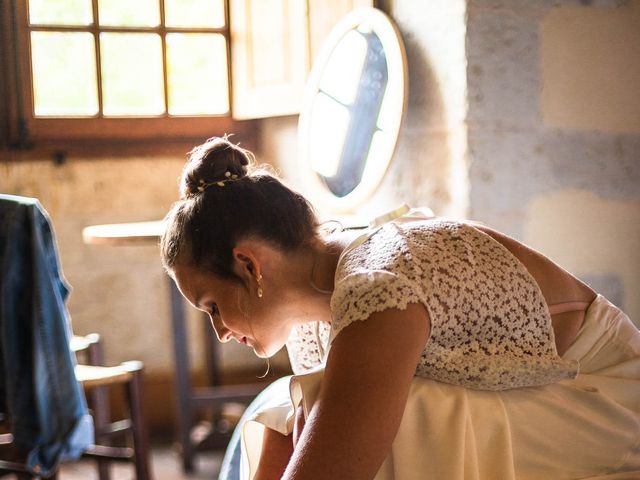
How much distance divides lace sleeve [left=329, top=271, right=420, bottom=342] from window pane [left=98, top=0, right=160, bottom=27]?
313cm

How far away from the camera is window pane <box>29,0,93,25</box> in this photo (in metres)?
4.08

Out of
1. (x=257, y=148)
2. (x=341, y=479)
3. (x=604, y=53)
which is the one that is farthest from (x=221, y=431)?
(x=341, y=479)

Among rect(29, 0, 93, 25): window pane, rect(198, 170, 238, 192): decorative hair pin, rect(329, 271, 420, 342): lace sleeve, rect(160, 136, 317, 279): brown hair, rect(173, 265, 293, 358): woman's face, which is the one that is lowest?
rect(173, 265, 293, 358): woman's face

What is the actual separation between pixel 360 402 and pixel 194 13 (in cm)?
334

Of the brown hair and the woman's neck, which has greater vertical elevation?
the brown hair

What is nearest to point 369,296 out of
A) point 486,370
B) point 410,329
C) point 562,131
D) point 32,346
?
point 410,329

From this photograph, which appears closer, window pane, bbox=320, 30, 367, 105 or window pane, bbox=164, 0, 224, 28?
window pane, bbox=320, 30, 367, 105

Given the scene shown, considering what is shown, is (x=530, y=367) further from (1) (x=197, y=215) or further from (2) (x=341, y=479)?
(1) (x=197, y=215)

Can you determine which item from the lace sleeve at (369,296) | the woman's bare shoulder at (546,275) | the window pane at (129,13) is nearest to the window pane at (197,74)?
the window pane at (129,13)

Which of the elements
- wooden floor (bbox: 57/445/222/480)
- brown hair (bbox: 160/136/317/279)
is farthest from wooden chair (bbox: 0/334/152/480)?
brown hair (bbox: 160/136/317/279)

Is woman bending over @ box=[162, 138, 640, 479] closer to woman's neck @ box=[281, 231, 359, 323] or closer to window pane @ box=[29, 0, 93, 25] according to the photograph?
woman's neck @ box=[281, 231, 359, 323]

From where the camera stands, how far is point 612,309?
1618 mm

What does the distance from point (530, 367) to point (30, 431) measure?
60.5 inches

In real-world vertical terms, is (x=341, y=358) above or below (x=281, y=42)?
below
